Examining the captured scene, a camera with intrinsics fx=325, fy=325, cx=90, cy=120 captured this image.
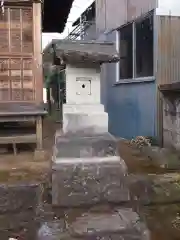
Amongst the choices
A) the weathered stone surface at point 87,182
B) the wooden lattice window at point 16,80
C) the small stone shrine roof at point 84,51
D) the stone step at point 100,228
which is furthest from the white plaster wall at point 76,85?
the wooden lattice window at point 16,80

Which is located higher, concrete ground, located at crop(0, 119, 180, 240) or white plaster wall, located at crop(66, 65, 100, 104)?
white plaster wall, located at crop(66, 65, 100, 104)

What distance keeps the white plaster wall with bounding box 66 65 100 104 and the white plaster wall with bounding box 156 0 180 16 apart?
402 centimetres

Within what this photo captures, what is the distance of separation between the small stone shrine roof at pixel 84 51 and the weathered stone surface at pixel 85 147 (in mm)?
1188

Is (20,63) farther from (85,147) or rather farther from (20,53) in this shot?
(85,147)

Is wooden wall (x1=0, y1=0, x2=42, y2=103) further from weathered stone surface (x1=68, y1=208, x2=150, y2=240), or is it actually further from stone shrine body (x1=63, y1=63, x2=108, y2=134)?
weathered stone surface (x1=68, y1=208, x2=150, y2=240)

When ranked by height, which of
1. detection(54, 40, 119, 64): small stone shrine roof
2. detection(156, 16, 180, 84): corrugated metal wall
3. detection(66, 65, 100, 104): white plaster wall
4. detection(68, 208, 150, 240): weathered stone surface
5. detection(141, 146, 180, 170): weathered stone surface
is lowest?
detection(68, 208, 150, 240): weathered stone surface

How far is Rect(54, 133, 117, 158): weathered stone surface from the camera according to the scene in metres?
4.80

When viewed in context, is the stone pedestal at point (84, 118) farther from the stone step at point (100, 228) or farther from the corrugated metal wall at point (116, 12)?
the corrugated metal wall at point (116, 12)

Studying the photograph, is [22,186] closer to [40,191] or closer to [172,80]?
[40,191]

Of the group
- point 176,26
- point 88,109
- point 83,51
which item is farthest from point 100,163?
point 176,26

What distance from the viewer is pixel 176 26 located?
27.3 feet

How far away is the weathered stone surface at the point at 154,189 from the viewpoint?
5.32 m

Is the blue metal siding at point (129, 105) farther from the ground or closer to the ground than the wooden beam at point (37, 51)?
closer to the ground

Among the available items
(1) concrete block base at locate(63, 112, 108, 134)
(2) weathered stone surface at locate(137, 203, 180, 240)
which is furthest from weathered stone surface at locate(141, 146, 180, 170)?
(1) concrete block base at locate(63, 112, 108, 134)
